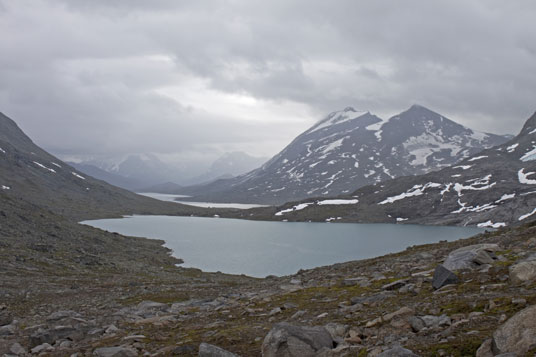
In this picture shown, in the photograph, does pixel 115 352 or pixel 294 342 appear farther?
pixel 115 352

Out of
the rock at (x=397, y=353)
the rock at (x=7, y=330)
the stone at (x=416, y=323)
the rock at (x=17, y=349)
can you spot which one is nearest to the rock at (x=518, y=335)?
the rock at (x=397, y=353)

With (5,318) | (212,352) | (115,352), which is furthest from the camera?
(5,318)

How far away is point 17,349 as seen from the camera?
20.2 meters

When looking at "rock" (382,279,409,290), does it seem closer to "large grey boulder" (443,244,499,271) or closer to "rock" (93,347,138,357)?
"large grey boulder" (443,244,499,271)

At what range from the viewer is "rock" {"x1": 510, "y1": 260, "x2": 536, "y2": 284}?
55.0 feet

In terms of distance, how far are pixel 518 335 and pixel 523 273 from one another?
8183mm

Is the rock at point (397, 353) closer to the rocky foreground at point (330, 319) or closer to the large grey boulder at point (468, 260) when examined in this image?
the rocky foreground at point (330, 319)

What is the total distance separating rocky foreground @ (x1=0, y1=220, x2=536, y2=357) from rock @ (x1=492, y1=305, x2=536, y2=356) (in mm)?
23

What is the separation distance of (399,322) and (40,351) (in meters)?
17.2

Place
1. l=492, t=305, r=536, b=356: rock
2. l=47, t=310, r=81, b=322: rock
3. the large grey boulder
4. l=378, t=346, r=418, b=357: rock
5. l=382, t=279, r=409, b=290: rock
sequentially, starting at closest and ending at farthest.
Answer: l=492, t=305, r=536, b=356: rock
l=378, t=346, r=418, b=357: rock
the large grey boulder
l=382, t=279, r=409, b=290: rock
l=47, t=310, r=81, b=322: rock

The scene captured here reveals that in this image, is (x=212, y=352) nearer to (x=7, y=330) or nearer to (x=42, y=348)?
(x=42, y=348)

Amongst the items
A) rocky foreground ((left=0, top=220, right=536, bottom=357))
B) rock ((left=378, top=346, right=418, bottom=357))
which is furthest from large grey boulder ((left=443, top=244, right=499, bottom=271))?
rock ((left=378, top=346, right=418, bottom=357))

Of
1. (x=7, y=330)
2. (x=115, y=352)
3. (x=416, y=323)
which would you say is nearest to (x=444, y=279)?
(x=416, y=323)

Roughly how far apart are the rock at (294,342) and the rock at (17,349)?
540 inches
